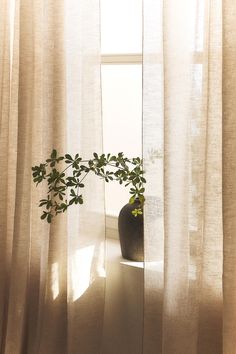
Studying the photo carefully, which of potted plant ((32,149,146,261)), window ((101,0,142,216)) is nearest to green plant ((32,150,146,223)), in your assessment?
potted plant ((32,149,146,261))

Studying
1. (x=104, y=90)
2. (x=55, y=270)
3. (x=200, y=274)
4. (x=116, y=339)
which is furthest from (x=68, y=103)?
(x=116, y=339)

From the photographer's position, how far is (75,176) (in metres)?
1.71

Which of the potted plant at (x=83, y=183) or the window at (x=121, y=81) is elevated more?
the window at (x=121, y=81)

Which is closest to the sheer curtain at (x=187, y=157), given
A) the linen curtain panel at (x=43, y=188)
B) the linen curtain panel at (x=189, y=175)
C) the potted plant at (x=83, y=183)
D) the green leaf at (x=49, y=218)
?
the linen curtain panel at (x=189, y=175)

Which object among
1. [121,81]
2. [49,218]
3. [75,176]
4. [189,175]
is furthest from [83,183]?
[121,81]

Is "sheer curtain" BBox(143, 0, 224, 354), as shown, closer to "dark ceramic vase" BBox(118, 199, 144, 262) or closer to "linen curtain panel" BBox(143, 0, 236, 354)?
"linen curtain panel" BBox(143, 0, 236, 354)

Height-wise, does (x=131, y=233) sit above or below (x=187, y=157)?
below

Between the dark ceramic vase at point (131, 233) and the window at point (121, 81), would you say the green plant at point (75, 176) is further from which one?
the window at point (121, 81)

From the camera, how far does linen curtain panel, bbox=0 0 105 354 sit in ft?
5.84

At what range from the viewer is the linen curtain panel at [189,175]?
1457mm

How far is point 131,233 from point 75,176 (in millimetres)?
309

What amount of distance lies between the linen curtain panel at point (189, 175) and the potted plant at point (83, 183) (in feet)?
0.27

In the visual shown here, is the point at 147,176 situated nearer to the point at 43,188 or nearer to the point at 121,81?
the point at 43,188

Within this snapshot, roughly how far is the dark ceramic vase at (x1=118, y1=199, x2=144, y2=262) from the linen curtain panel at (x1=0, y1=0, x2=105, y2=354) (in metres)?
0.09
